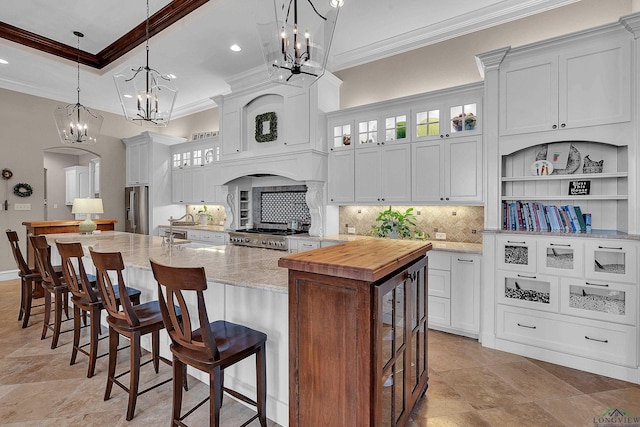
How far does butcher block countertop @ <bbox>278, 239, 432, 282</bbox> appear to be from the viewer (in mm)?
1314

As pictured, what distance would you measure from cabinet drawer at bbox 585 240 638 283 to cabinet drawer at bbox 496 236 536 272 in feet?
1.23

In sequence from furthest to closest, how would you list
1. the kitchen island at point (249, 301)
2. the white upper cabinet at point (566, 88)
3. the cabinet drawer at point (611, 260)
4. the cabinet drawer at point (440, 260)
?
1. the cabinet drawer at point (440, 260)
2. the white upper cabinet at point (566, 88)
3. the cabinet drawer at point (611, 260)
4. the kitchen island at point (249, 301)

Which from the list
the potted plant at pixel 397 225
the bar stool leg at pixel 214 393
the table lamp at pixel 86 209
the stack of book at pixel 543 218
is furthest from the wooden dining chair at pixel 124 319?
the stack of book at pixel 543 218

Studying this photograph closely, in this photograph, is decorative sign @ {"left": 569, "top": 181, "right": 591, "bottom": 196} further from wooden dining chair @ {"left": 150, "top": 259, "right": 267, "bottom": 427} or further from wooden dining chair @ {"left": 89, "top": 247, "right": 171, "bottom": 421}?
wooden dining chair @ {"left": 89, "top": 247, "right": 171, "bottom": 421}

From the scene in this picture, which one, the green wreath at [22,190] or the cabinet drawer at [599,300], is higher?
the green wreath at [22,190]

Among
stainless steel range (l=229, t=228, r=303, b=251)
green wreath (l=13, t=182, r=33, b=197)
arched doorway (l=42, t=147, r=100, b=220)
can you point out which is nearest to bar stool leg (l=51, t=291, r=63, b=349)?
stainless steel range (l=229, t=228, r=303, b=251)

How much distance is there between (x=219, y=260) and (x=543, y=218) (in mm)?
2868

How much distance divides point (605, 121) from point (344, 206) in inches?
116

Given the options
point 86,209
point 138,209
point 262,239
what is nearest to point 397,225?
point 262,239

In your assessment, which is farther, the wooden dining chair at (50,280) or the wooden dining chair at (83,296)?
the wooden dining chair at (50,280)

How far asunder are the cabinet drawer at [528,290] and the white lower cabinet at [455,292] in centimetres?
25

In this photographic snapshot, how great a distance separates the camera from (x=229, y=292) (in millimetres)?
2135

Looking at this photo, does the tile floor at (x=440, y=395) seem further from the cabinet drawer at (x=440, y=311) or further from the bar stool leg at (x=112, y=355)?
the cabinet drawer at (x=440, y=311)

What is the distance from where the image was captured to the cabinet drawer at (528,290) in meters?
2.72
